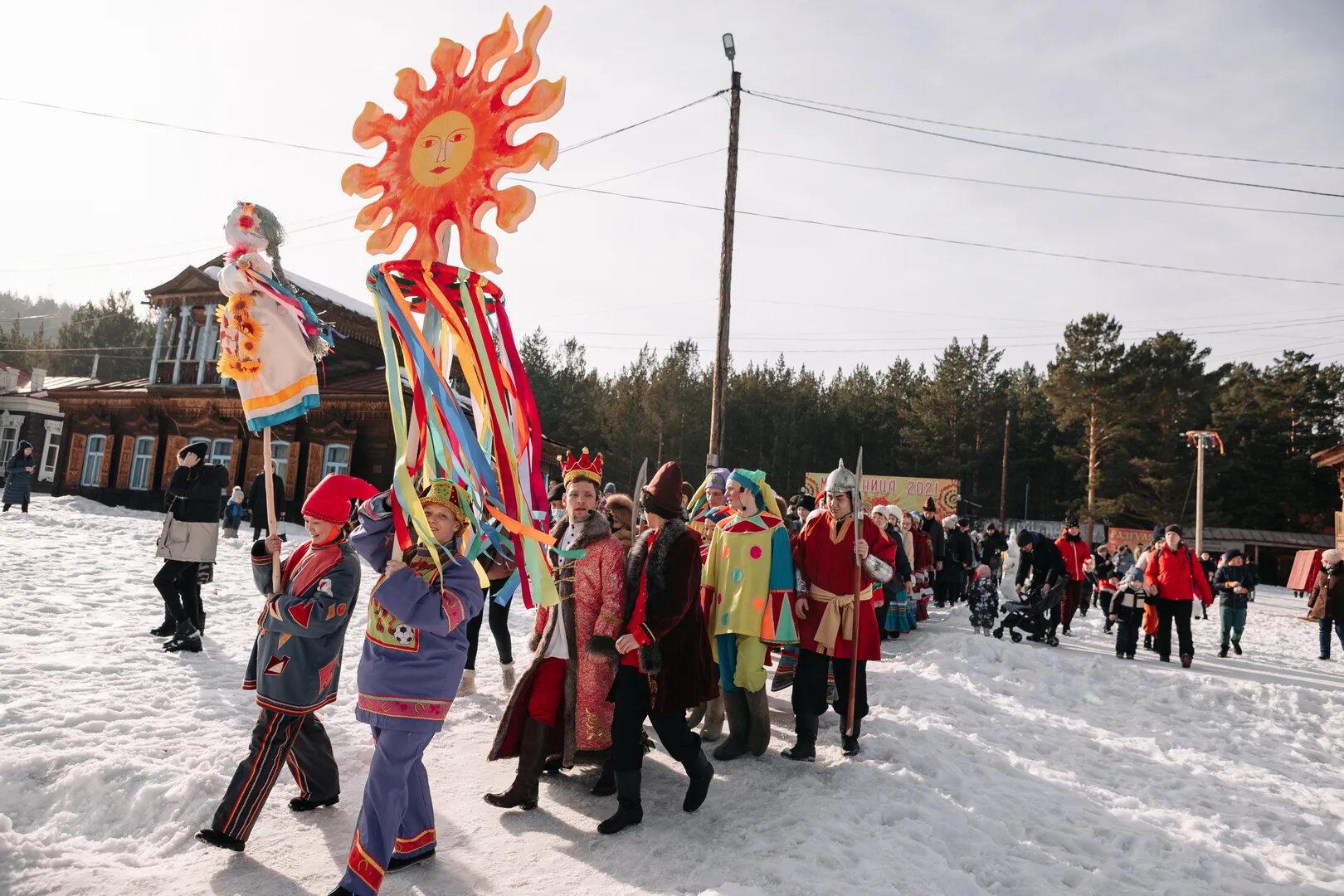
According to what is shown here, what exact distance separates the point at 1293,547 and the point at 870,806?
152 feet

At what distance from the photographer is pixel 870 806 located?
4.59 m

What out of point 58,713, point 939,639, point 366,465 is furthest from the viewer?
point 366,465

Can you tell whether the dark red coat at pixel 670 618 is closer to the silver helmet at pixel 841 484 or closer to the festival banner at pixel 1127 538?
the silver helmet at pixel 841 484

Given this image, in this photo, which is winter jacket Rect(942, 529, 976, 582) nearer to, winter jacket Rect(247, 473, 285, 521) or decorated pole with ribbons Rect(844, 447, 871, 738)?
decorated pole with ribbons Rect(844, 447, 871, 738)

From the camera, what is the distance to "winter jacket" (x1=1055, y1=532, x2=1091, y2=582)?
38.5 ft

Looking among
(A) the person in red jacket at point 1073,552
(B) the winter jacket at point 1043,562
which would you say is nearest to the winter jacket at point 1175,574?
(B) the winter jacket at point 1043,562

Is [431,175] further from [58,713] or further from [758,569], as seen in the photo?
[58,713]

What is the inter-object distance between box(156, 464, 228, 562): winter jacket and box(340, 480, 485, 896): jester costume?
176 inches

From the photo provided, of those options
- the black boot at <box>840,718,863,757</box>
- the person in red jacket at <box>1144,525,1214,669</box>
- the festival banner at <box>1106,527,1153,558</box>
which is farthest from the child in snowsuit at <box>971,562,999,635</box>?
the festival banner at <box>1106,527,1153,558</box>

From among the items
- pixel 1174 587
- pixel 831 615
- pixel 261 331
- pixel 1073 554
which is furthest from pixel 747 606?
pixel 1073 554

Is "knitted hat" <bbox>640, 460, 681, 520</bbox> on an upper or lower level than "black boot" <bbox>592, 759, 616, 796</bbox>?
upper

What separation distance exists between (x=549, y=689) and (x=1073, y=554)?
31.8ft

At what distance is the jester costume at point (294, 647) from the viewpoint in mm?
3701

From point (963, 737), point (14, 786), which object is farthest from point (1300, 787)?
point (14, 786)
